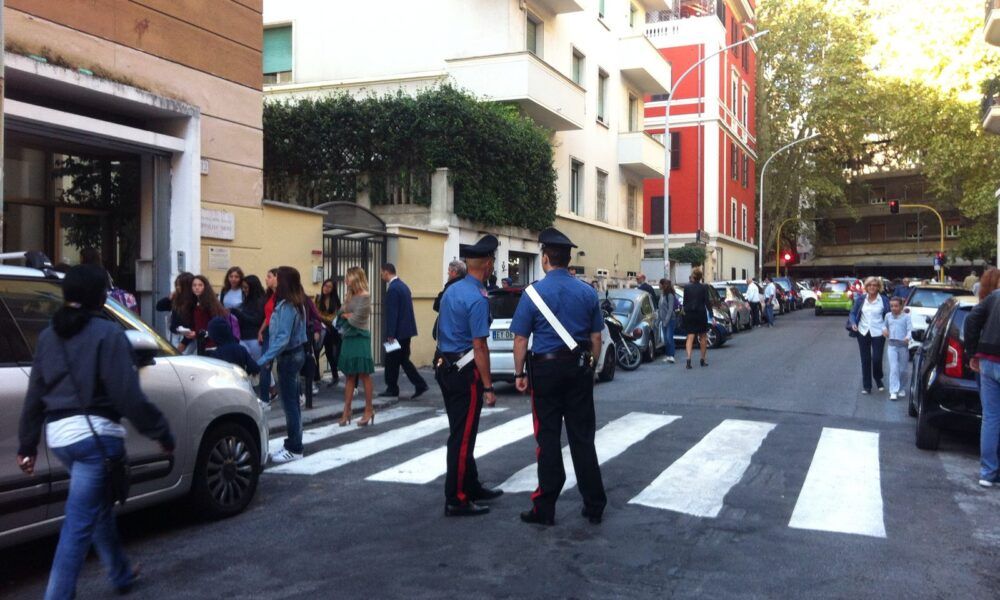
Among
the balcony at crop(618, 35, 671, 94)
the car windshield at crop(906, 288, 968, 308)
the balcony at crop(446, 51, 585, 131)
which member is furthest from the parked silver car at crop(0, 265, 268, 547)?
the balcony at crop(618, 35, 671, 94)

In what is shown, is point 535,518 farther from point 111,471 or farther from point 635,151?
point 635,151

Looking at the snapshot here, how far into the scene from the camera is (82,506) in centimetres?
428

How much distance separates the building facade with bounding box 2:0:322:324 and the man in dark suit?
220 centimetres

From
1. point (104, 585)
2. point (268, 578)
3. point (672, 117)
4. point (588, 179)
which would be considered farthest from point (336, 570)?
point (672, 117)

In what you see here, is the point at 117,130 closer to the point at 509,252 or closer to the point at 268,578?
the point at 268,578

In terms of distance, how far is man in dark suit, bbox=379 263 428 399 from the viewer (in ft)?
39.7

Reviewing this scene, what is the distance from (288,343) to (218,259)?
4.53 metres

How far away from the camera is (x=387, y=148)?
1839 centimetres

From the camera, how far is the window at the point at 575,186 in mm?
26406

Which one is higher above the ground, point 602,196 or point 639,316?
point 602,196

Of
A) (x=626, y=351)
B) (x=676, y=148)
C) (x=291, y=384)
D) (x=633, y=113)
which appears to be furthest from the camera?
(x=676, y=148)

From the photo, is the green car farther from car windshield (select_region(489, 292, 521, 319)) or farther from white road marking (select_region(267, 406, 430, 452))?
white road marking (select_region(267, 406, 430, 452))

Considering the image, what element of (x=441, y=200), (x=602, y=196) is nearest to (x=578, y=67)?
(x=602, y=196)

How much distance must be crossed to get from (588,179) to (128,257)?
56.6 feet
